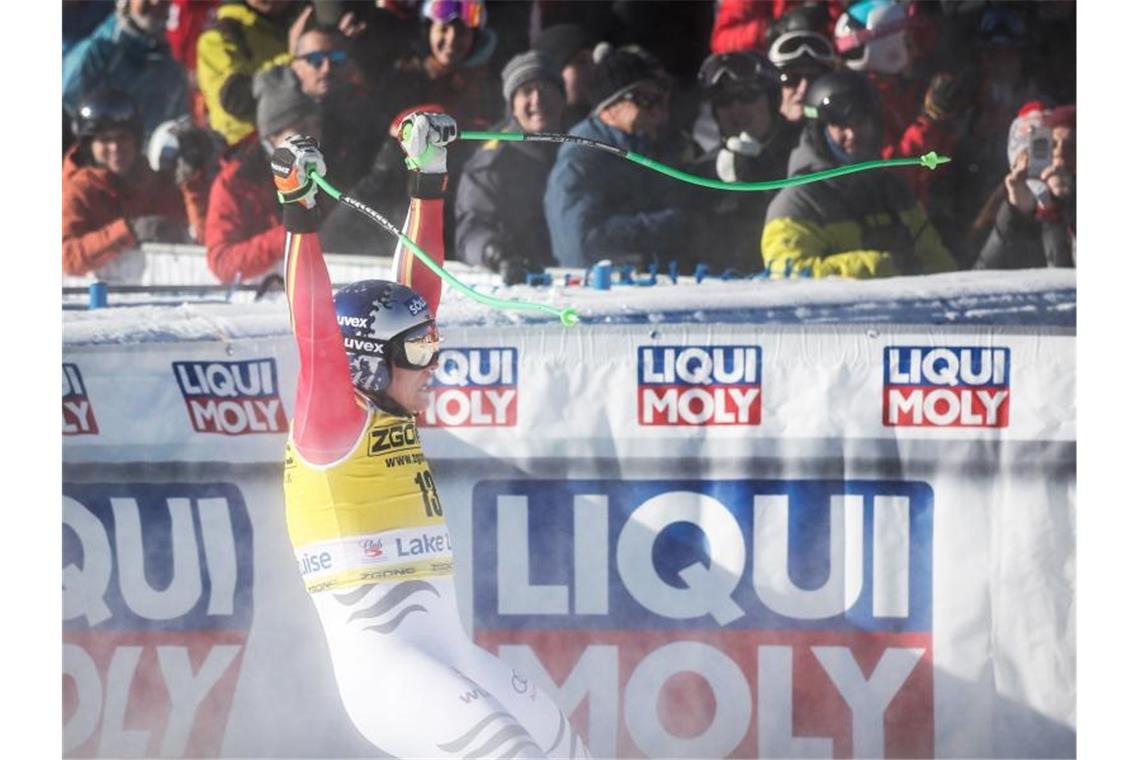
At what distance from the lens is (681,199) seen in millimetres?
4898

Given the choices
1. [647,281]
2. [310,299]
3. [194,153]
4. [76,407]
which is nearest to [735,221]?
[647,281]

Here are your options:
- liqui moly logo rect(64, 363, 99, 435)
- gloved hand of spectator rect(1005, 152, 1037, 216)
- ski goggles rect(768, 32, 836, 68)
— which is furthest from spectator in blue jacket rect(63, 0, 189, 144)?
gloved hand of spectator rect(1005, 152, 1037, 216)

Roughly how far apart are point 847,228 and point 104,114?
2.39 metres

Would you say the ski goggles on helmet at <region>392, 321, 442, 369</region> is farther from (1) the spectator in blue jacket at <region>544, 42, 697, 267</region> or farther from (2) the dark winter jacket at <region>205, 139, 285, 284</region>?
(2) the dark winter jacket at <region>205, 139, 285, 284</region>

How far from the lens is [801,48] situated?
15.9ft

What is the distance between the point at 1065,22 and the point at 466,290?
7.37ft

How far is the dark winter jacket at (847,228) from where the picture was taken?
15.9 feet

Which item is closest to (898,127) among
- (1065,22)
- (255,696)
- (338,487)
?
(1065,22)

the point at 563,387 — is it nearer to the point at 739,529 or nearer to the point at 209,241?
the point at 739,529

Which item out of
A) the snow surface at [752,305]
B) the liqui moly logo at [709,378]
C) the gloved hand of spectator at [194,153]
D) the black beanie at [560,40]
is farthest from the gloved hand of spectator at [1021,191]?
the gloved hand of spectator at [194,153]

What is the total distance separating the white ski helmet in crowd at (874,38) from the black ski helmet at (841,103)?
0.19 ft

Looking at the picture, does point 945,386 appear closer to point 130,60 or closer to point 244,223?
point 244,223

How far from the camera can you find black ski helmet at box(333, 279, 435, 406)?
13.1 ft

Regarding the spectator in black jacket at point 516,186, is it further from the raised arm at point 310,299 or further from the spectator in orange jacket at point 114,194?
the raised arm at point 310,299
